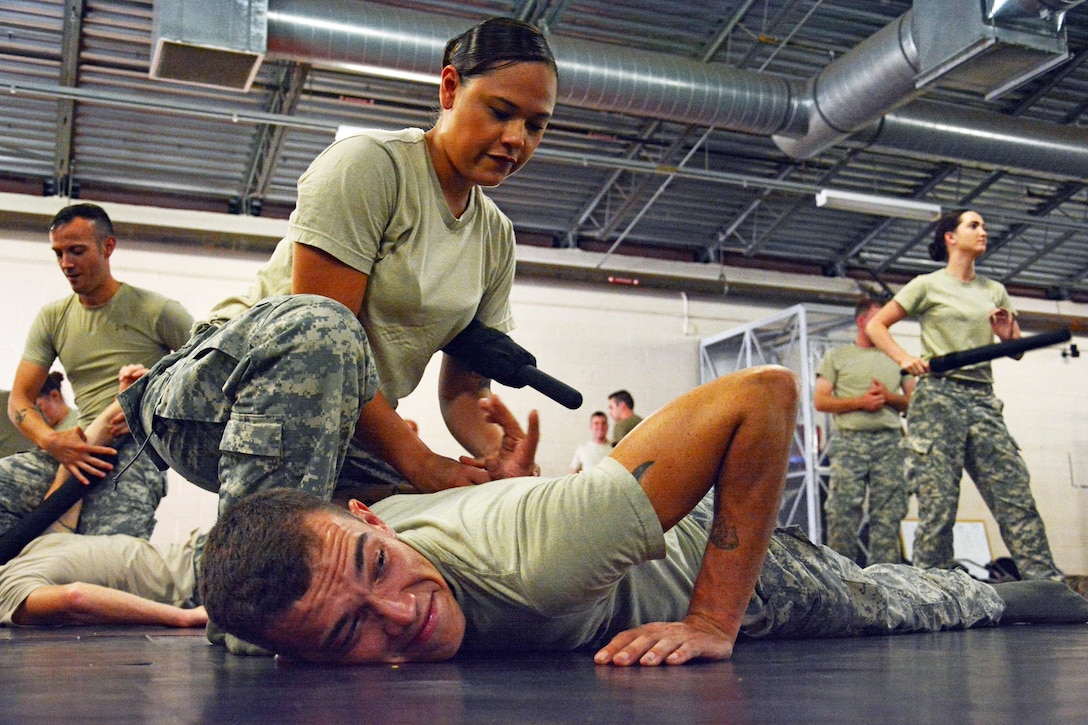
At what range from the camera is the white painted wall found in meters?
7.36

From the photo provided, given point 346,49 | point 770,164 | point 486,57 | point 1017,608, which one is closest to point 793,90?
point 770,164

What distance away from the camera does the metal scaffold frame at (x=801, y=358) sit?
801 centimetres

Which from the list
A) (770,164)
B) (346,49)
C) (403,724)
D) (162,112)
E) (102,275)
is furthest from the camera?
(770,164)

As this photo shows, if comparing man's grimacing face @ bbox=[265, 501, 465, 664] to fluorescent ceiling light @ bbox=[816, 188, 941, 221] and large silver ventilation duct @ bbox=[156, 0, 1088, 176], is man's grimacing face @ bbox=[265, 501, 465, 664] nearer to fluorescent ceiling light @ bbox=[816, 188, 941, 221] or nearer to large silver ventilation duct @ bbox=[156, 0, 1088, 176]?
large silver ventilation duct @ bbox=[156, 0, 1088, 176]

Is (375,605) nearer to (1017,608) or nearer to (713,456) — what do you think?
(713,456)

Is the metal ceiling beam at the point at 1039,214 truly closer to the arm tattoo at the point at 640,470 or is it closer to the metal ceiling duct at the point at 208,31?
the metal ceiling duct at the point at 208,31

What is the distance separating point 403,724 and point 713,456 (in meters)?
0.65

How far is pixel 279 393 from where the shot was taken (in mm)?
1452

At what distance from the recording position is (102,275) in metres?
3.37

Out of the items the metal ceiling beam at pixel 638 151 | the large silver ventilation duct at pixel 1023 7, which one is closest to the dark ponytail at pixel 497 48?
the large silver ventilation duct at pixel 1023 7

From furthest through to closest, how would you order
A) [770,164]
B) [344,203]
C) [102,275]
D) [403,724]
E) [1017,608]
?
[770,164], [102,275], [1017,608], [344,203], [403,724]

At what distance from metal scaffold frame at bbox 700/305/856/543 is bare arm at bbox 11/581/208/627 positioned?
587cm

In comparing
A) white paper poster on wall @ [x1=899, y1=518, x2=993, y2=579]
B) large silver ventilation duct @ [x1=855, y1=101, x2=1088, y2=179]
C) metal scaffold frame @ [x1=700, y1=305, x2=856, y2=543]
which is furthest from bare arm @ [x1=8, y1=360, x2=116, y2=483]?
white paper poster on wall @ [x1=899, y1=518, x2=993, y2=579]

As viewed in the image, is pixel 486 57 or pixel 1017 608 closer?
pixel 486 57
